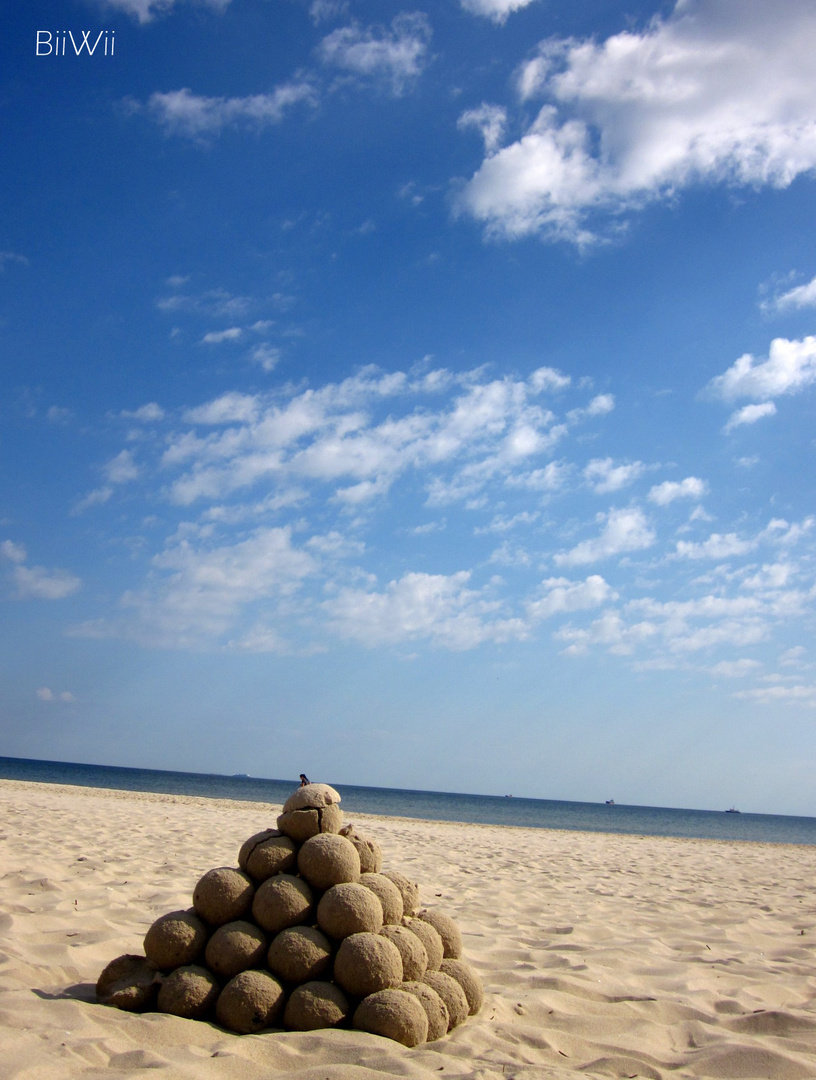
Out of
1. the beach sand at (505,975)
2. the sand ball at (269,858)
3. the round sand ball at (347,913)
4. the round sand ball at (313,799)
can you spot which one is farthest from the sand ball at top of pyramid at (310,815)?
the beach sand at (505,975)

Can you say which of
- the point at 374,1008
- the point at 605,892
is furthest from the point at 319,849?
the point at 605,892

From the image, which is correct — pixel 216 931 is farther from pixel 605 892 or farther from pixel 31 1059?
pixel 605 892

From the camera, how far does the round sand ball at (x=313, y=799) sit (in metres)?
4.88

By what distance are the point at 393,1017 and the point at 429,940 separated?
0.76 m

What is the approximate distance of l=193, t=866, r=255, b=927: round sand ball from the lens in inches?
175

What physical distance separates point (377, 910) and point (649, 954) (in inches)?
133

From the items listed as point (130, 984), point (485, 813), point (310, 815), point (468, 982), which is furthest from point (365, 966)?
point (485, 813)

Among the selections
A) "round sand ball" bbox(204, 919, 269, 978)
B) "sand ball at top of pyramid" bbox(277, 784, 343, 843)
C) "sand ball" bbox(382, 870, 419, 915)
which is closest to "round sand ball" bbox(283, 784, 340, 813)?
"sand ball at top of pyramid" bbox(277, 784, 343, 843)

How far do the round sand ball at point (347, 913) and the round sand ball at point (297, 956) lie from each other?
109 millimetres

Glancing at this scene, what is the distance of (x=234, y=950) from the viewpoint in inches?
166

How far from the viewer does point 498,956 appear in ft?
19.7

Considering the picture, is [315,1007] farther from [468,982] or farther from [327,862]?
[468,982]

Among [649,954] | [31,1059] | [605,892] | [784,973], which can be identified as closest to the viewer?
[31,1059]

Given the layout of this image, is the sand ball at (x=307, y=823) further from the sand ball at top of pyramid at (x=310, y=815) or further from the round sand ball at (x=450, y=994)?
the round sand ball at (x=450, y=994)
